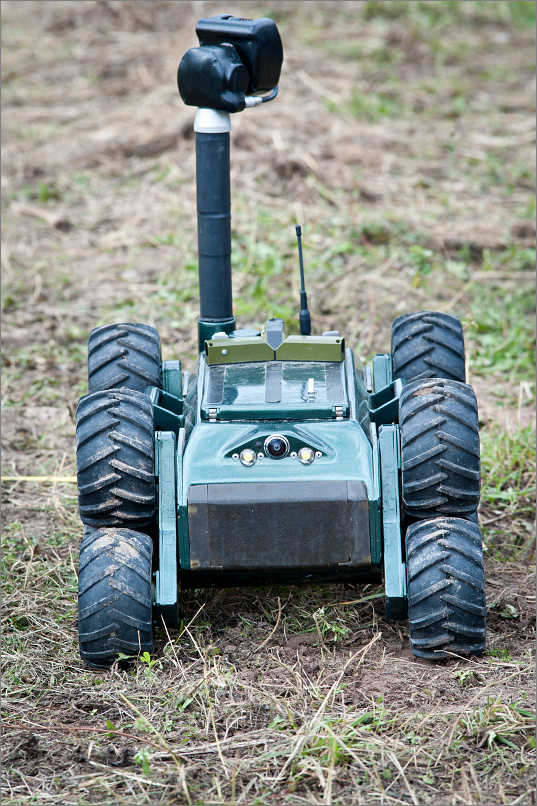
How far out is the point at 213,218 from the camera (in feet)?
15.3

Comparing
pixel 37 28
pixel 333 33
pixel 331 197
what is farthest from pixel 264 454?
pixel 37 28

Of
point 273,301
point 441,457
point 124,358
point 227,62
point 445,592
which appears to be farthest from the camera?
point 273,301

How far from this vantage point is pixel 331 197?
29.3 feet

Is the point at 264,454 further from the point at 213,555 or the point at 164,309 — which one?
the point at 164,309

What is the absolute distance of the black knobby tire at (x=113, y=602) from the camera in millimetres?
3652

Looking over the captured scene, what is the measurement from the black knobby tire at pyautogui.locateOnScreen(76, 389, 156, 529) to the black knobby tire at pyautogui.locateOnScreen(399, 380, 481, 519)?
3.38 feet

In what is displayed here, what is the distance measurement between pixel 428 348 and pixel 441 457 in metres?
0.97

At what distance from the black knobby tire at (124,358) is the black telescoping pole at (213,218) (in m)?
0.30

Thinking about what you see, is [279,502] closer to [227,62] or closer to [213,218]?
[213,218]

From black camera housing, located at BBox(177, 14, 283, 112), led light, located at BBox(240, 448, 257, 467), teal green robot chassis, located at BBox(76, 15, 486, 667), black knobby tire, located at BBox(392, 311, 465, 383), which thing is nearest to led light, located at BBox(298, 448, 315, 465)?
teal green robot chassis, located at BBox(76, 15, 486, 667)

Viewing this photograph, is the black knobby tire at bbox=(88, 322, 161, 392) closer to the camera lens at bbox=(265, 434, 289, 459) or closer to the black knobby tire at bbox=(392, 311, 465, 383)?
the camera lens at bbox=(265, 434, 289, 459)

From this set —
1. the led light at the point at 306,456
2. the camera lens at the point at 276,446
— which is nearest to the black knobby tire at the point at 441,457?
the led light at the point at 306,456

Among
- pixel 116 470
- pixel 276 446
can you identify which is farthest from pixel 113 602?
pixel 276 446

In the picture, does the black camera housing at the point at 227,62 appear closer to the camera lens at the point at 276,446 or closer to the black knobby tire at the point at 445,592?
the camera lens at the point at 276,446
